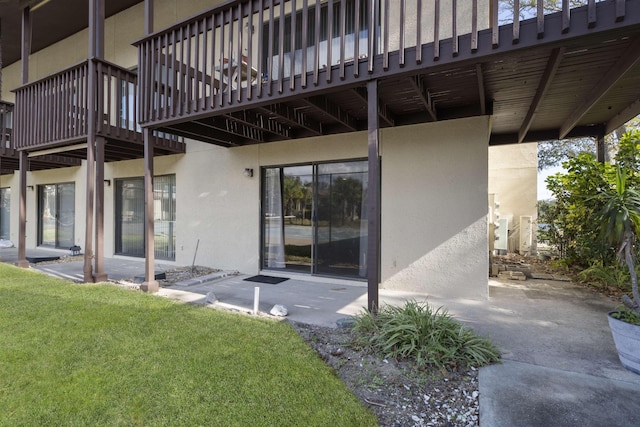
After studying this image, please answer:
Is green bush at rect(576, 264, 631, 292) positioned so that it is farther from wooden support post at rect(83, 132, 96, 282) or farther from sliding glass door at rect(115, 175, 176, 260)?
wooden support post at rect(83, 132, 96, 282)

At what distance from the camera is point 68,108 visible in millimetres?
6371

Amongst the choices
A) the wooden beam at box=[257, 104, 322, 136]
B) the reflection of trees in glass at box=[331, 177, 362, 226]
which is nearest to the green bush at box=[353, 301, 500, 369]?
the reflection of trees in glass at box=[331, 177, 362, 226]

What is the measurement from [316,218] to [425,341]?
3544 mm

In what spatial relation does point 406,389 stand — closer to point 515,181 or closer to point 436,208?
point 436,208

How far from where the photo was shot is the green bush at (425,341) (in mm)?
2756

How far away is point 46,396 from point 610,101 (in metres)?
6.92

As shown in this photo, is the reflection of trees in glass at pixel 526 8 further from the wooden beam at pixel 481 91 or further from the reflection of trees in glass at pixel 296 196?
the reflection of trees in glass at pixel 296 196

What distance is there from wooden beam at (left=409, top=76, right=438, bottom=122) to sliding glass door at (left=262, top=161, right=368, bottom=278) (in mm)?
1455

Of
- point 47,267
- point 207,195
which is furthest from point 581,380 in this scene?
point 47,267

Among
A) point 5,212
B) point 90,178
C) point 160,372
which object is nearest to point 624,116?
point 160,372

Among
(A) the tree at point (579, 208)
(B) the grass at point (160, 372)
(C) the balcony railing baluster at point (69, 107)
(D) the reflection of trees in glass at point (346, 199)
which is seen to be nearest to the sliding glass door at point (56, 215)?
(C) the balcony railing baluster at point (69, 107)

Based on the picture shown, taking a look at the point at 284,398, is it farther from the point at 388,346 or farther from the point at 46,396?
the point at 46,396

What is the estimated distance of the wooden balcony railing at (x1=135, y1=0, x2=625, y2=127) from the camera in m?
3.03

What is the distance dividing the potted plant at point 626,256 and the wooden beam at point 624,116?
96.9 inches
